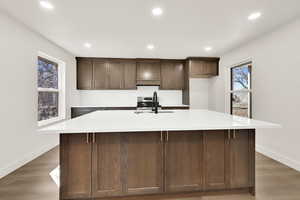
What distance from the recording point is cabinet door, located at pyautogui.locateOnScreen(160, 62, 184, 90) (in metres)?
5.25

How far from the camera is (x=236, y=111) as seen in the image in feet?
14.3

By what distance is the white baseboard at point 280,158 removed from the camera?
2.55 metres

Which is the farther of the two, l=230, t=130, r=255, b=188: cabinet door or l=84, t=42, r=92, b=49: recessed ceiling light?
l=84, t=42, r=92, b=49: recessed ceiling light

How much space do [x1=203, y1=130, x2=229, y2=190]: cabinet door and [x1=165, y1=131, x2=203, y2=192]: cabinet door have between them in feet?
0.22

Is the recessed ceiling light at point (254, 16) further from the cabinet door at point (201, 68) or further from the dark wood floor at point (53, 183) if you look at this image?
the cabinet door at point (201, 68)

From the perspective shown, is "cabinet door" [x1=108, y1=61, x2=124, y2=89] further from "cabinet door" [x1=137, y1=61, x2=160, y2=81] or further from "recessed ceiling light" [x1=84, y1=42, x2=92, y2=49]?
"recessed ceiling light" [x1=84, y1=42, x2=92, y2=49]

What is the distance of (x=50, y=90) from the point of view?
3.71 meters

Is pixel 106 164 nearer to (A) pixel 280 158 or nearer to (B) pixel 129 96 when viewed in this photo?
(A) pixel 280 158

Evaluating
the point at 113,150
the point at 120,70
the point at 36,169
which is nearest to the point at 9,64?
the point at 36,169

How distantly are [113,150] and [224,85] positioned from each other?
402cm

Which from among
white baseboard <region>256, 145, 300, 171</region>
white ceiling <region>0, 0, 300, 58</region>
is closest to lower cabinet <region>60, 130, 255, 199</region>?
white baseboard <region>256, 145, 300, 171</region>

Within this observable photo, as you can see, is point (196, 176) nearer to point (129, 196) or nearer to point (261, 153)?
point (129, 196)

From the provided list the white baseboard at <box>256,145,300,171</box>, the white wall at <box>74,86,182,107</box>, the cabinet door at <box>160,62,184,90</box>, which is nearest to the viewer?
the white baseboard at <box>256,145,300,171</box>

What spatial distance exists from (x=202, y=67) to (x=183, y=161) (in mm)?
3832
